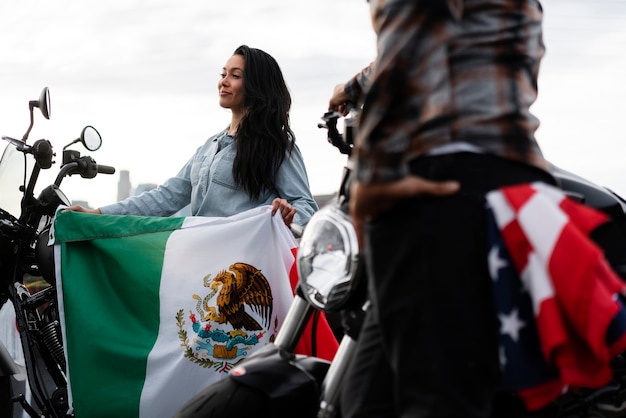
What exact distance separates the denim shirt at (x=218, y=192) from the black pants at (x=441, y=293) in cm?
265

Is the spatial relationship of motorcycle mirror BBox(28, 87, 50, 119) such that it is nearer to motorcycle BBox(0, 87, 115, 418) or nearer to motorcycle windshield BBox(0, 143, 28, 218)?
motorcycle BBox(0, 87, 115, 418)

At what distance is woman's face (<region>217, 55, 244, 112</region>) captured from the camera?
4730 millimetres

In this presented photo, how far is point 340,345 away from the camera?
203cm

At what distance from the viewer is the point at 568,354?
1594 millimetres

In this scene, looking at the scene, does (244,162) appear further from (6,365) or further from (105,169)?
(6,365)

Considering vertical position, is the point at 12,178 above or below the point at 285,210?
above

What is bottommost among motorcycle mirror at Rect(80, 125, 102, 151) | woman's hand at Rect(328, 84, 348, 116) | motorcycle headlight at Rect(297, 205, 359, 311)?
motorcycle headlight at Rect(297, 205, 359, 311)

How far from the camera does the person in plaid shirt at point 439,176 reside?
5.23 ft

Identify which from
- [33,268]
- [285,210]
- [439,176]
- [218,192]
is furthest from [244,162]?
[439,176]

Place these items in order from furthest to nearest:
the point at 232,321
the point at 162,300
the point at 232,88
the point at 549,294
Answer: the point at 232,88, the point at 162,300, the point at 232,321, the point at 549,294

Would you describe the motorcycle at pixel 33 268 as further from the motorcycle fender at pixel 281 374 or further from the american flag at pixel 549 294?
the american flag at pixel 549 294

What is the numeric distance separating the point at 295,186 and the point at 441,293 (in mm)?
2920

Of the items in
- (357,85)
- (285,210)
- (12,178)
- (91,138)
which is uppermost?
(357,85)

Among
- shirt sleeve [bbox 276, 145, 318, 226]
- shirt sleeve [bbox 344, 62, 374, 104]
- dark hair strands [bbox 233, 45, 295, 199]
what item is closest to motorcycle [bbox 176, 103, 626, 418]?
shirt sleeve [bbox 344, 62, 374, 104]
